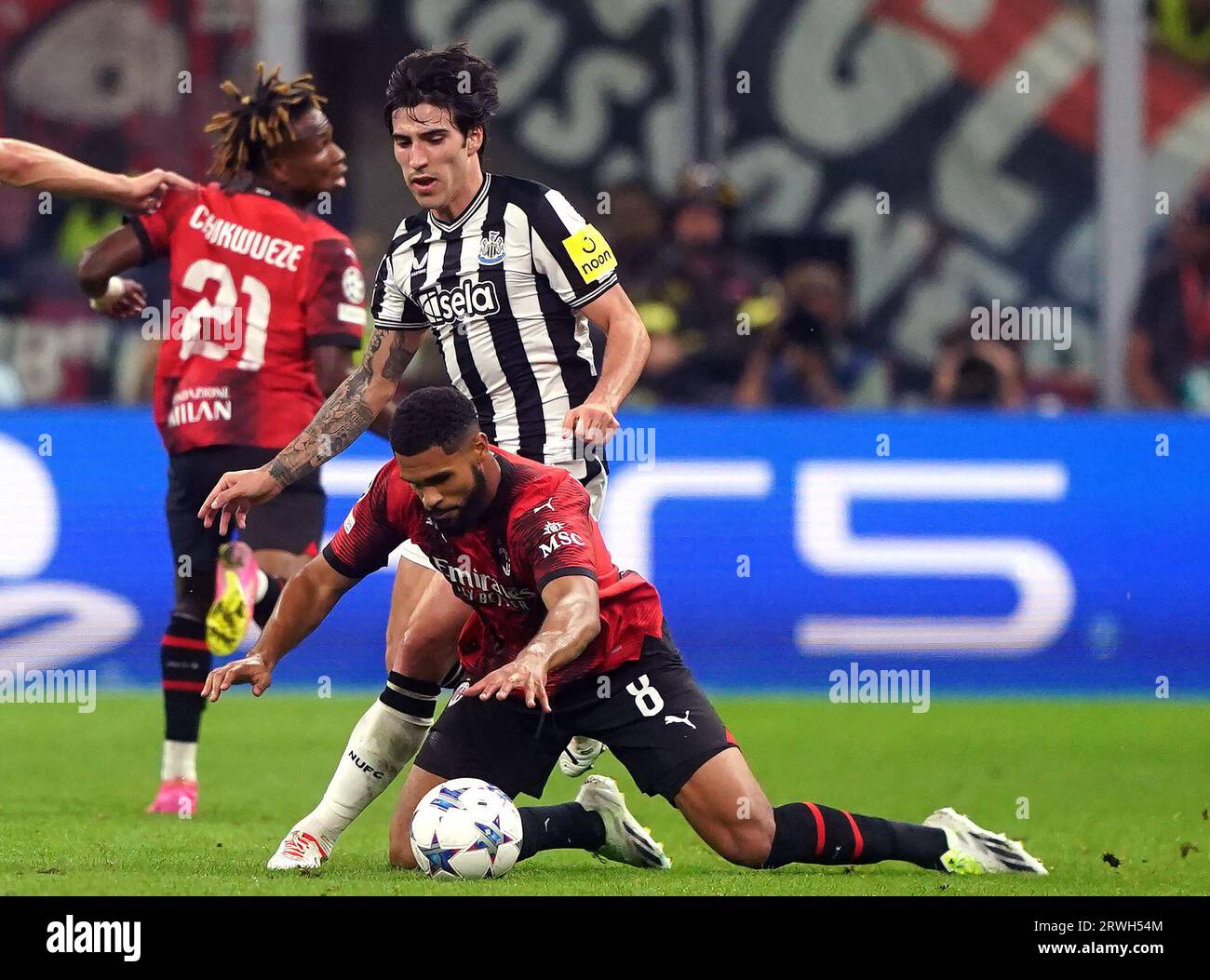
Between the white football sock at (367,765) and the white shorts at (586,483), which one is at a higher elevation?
the white shorts at (586,483)

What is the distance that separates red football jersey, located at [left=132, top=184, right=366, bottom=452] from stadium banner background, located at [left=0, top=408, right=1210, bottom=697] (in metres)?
2.58

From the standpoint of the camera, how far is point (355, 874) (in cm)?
556

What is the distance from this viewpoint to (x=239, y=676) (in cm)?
527

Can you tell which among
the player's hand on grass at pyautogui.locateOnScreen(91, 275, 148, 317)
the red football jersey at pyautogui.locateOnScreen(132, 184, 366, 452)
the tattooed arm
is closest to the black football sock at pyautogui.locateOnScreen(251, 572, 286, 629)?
the red football jersey at pyautogui.locateOnScreen(132, 184, 366, 452)

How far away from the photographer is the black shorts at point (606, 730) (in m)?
5.64

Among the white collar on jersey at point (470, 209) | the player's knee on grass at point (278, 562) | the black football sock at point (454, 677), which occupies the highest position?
the white collar on jersey at point (470, 209)

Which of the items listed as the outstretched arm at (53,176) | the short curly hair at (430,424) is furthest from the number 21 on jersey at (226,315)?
the short curly hair at (430,424)

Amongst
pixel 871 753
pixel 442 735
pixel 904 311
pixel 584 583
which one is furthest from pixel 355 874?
pixel 904 311

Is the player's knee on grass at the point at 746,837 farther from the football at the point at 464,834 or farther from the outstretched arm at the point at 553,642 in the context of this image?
the outstretched arm at the point at 553,642

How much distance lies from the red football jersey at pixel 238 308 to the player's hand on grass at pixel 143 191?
0.20m

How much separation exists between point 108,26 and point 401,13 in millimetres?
1948

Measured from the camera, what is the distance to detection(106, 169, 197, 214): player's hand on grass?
689 cm

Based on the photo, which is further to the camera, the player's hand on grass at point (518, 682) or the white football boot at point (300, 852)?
the white football boot at point (300, 852)

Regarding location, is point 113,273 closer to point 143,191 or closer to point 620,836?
point 143,191
